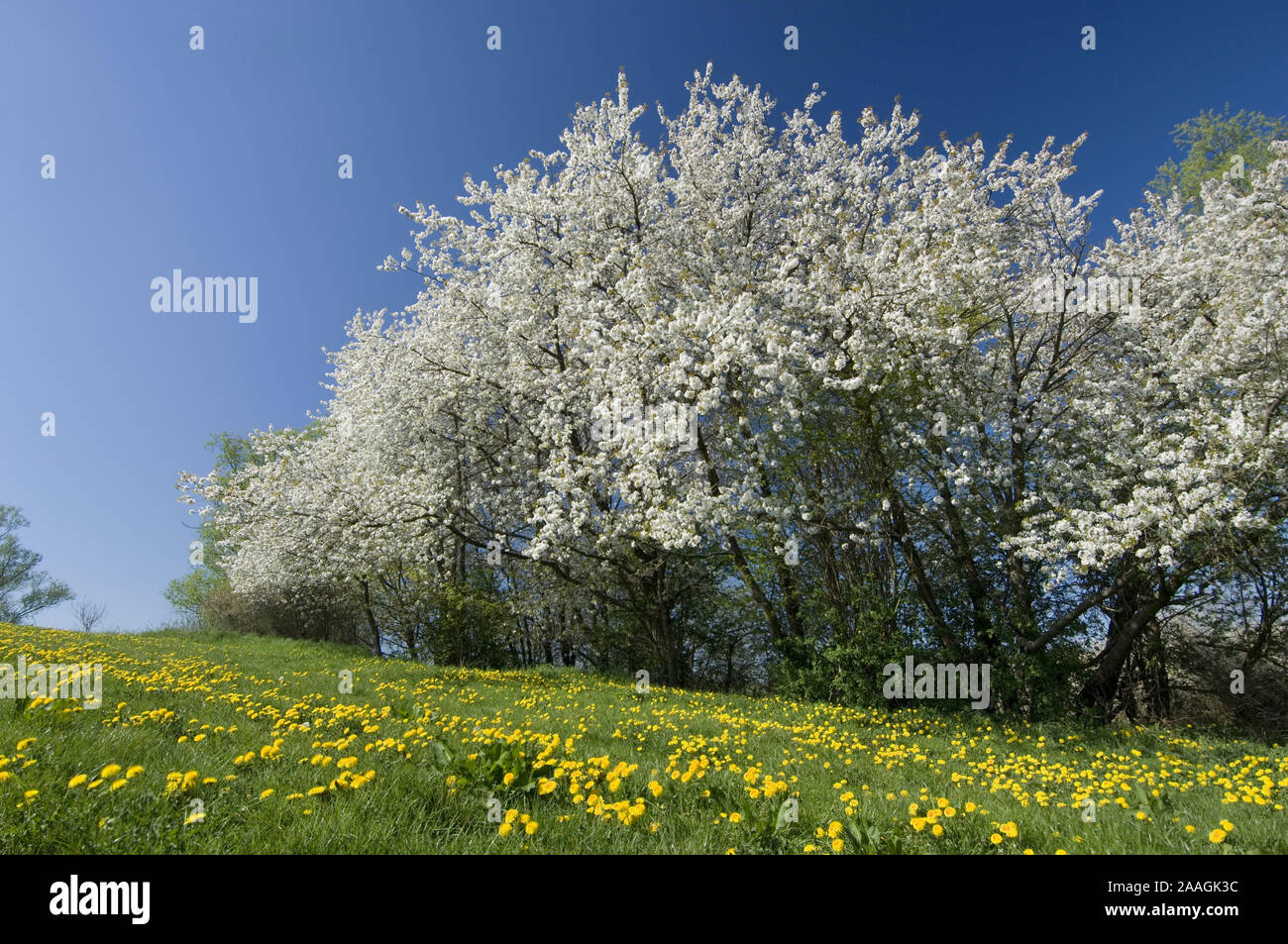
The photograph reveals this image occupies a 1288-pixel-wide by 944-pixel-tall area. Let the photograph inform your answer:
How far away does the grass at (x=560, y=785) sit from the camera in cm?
315

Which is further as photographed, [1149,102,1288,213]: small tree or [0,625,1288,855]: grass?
[1149,102,1288,213]: small tree

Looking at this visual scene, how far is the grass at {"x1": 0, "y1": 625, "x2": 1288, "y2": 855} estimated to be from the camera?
315 cm

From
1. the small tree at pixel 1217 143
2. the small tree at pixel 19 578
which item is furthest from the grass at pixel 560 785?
the small tree at pixel 19 578

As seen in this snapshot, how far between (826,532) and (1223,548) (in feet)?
19.8

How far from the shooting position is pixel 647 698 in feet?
35.9

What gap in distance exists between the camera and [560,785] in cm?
420

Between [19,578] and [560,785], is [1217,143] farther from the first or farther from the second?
[19,578]

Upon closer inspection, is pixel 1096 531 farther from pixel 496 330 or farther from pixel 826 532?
pixel 496 330

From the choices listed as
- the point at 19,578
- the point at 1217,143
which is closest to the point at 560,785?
the point at 1217,143

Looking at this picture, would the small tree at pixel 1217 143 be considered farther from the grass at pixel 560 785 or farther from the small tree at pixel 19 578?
the small tree at pixel 19 578

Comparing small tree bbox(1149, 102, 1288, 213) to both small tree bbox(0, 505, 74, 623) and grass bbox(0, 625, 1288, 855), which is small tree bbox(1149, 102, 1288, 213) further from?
small tree bbox(0, 505, 74, 623)

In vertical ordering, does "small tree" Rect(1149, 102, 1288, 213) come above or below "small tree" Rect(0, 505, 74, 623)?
above

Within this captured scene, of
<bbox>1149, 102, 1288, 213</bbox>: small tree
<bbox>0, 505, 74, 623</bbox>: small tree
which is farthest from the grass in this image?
<bbox>0, 505, 74, 623</bbox>: small tree
